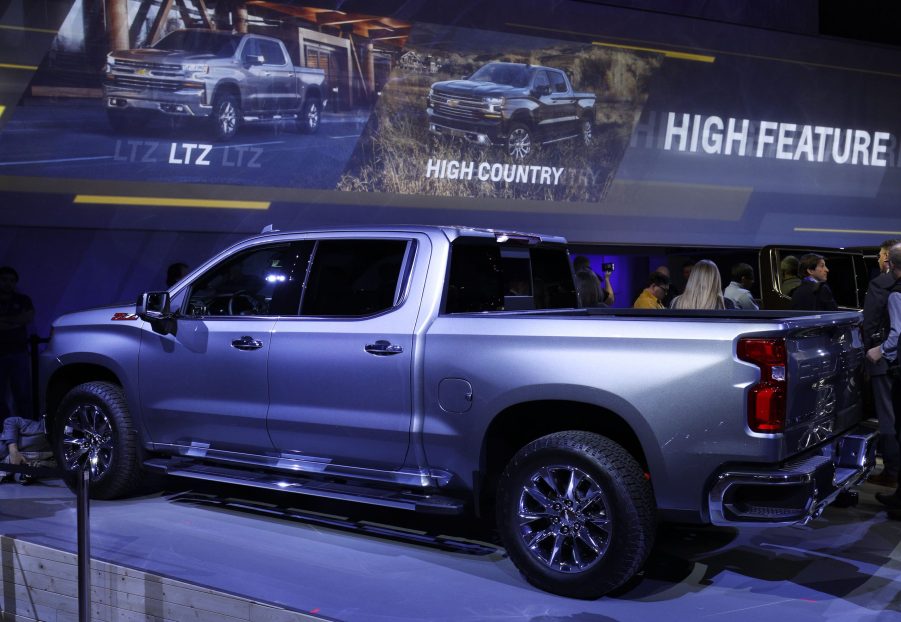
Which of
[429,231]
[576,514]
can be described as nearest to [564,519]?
[576,514]

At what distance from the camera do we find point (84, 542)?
379 centimetres

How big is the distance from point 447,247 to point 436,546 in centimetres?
154

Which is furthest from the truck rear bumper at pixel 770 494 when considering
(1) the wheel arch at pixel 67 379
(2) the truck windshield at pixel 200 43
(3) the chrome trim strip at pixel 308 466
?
(2) the truck windshield at pixel 200 43

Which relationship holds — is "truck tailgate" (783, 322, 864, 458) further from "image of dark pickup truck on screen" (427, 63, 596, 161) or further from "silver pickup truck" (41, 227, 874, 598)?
"image of dark pickup truck on screen" (427, 63, 596, 161)

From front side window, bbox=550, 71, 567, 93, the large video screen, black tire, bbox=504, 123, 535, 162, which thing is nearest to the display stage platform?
the large video screen

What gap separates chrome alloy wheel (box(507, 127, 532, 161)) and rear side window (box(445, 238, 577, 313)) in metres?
5.89

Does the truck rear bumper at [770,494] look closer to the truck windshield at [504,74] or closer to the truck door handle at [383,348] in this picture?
the truck door handle at [383,348]

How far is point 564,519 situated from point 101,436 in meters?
3.06

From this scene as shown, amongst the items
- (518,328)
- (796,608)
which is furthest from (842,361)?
(518,328)

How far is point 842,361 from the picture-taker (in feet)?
14.3

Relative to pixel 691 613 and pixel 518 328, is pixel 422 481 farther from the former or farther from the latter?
pixel 691 613

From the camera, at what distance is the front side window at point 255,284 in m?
5.08

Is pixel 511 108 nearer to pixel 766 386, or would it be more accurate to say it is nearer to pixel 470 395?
pixel 470 395

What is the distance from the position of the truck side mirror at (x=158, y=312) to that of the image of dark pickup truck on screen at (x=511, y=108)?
6143 millimetres
